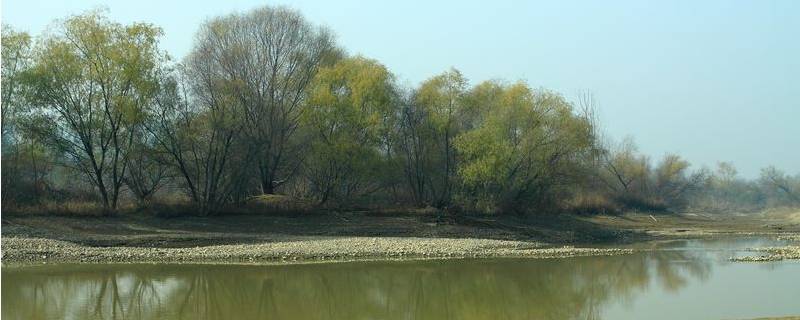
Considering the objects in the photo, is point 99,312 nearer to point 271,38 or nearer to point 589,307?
point 589,307

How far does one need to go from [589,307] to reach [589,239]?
2752cm

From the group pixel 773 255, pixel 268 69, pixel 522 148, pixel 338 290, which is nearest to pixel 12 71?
pixel 268 69

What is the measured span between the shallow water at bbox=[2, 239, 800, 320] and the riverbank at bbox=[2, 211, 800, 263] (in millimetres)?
3096

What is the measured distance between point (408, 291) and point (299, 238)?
54.5 ft

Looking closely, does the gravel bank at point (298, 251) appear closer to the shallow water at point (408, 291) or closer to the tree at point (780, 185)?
the shallow water at point (408, 291)

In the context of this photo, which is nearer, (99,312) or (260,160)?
(99,312)

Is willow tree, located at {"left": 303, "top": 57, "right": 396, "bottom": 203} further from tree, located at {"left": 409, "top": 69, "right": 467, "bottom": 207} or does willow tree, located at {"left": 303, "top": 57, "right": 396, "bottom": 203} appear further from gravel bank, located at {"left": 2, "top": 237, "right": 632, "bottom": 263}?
gravel bank, located at {"left": 2, "top": 237, "right": 632, "bottom": 263}

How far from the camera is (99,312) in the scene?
19.2m

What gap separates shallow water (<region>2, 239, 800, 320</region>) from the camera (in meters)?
19.9

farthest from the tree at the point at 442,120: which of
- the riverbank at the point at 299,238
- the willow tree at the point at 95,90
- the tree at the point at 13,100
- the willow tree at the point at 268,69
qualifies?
the tree at the point at 13,100

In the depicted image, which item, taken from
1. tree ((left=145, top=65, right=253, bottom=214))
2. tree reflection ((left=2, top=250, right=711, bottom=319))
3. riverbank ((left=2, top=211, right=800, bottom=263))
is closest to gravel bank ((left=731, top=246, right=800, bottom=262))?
tree reflection ((left=2, top=250, right=711, bottom=319))

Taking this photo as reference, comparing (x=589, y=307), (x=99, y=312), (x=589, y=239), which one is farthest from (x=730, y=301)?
(x=589, y=239)

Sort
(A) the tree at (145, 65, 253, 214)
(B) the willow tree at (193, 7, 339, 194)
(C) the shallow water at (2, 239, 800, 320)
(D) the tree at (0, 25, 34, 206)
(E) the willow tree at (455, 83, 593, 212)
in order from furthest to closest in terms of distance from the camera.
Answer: (E) the willow tree at (455, 83, 593, 212), (B) the willow tree at (193, 7, 339, 194), (A) the tree at (145, 65, 253, 214), (D) the tree at (0, 25, 34, 206), (C) the shallow water at (2, 239, 800, 320)

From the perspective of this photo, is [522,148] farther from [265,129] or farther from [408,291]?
[408,291]
